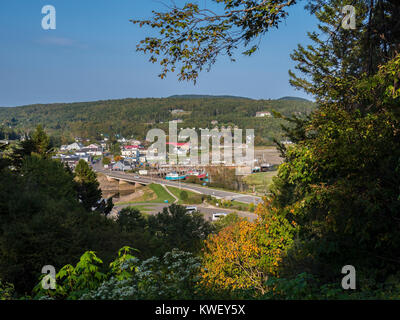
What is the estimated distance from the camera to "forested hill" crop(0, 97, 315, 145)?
9225cm

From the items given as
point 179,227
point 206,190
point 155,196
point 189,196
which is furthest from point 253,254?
point 206,190

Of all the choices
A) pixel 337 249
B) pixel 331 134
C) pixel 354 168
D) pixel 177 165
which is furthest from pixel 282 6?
pixel 177 165

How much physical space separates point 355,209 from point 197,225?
56.9 feet

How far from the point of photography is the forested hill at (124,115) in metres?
92.2

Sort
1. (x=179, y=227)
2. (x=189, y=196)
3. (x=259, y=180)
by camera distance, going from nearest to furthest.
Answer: (x=179, y=227), (x=189, y=196), (x=259, y=180)

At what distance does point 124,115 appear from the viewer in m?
118

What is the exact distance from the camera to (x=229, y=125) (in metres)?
87.0

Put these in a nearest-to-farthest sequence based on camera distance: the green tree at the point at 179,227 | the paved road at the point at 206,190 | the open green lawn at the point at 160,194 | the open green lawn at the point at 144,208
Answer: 1. the green tree at the point at 179,227
2. the open green lawn at the point at 144,208
3. the paved road at the point at 206,190
4. the open green lawn at the point at 160,194

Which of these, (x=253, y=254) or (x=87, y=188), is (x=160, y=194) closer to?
(x=87, y=188)

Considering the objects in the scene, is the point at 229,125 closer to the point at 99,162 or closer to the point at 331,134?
the point at 99,162

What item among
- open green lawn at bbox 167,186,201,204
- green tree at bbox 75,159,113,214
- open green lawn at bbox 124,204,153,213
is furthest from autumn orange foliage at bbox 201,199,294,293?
open green lawn at bbox 167,186,201,204

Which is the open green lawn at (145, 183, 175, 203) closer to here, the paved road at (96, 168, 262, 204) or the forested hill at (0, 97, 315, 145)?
the paved road at (96, 168, 262, 204)

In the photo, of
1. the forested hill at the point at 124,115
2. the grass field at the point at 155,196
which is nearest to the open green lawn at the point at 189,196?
the grass field at the point at 155,196

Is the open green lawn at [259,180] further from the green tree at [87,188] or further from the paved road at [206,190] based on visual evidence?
the green tree at [87,188]
